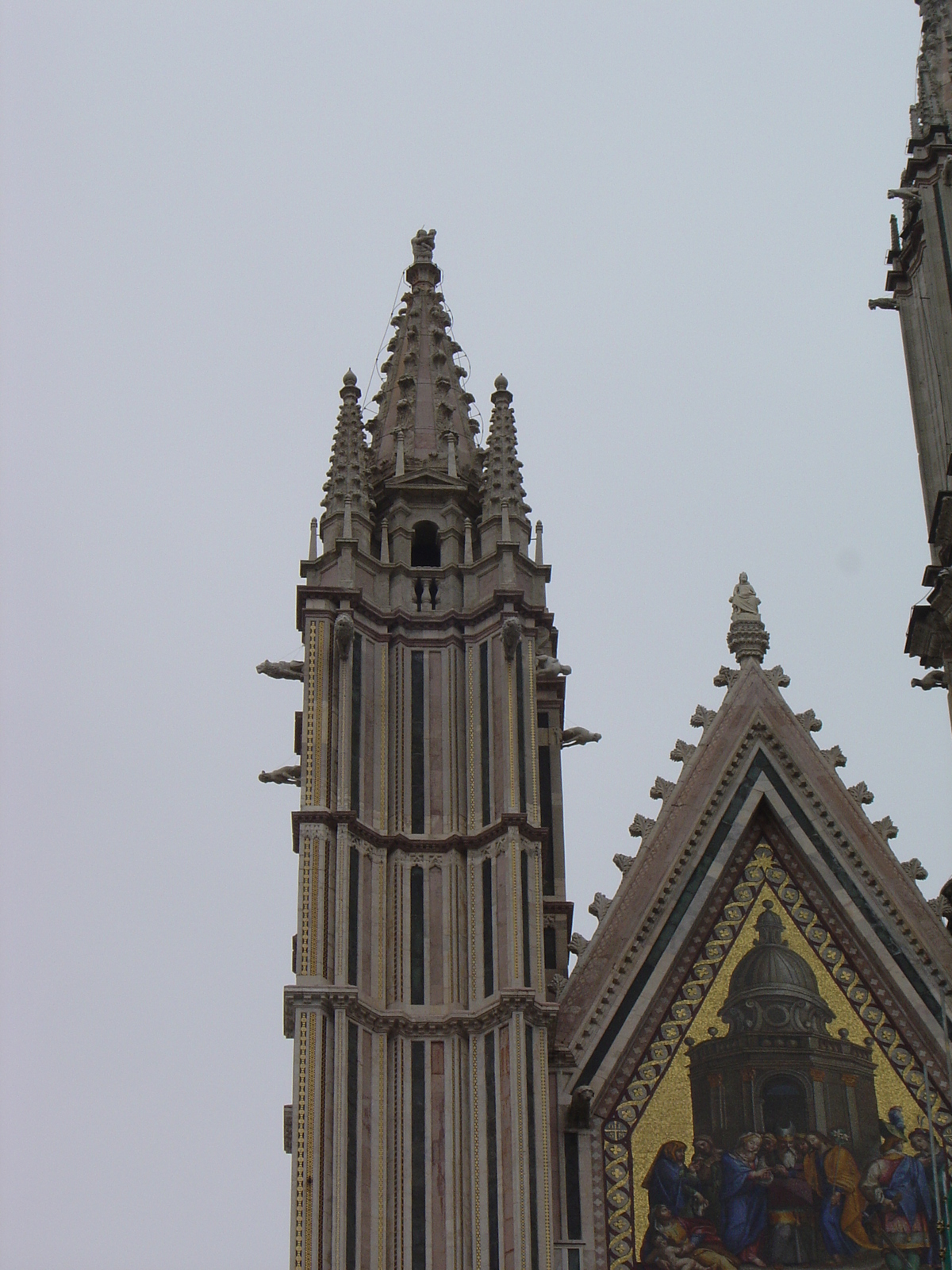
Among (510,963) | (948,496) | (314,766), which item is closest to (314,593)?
(314,766)

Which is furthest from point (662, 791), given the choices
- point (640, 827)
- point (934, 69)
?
point (934, 69)

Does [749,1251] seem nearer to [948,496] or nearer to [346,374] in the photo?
[948,496]

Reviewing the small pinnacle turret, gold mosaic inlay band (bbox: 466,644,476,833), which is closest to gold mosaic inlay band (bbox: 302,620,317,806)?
gold mosaic inlay band (bbox: 466,644,476,833)

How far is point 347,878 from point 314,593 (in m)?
2.60

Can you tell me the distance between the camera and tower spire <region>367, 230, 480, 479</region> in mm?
24516

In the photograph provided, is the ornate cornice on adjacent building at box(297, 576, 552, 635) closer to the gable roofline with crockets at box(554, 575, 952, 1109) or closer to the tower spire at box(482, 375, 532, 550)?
the tower spire at box(482, 375, 532, 550)

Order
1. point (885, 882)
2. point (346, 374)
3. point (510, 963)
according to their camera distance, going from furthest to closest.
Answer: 1. point (346, 374)
2. point (885, 882)
3. point (510, 963)

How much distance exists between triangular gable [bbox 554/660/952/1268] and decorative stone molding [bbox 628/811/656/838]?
0.06m

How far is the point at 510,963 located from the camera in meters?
20.8

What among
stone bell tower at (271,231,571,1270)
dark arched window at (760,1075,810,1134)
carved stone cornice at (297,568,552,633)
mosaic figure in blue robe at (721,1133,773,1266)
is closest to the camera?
stone bell tower at (271,231,571,1270)

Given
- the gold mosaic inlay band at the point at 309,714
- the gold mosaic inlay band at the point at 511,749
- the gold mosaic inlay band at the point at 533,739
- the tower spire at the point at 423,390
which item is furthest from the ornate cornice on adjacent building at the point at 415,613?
the tower spire at the point at 423,390

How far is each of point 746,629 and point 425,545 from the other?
2.62 metres

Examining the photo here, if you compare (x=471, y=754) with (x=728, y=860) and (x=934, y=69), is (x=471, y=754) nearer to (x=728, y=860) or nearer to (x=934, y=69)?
(x=728, y=860)

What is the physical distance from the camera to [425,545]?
24.0 m
